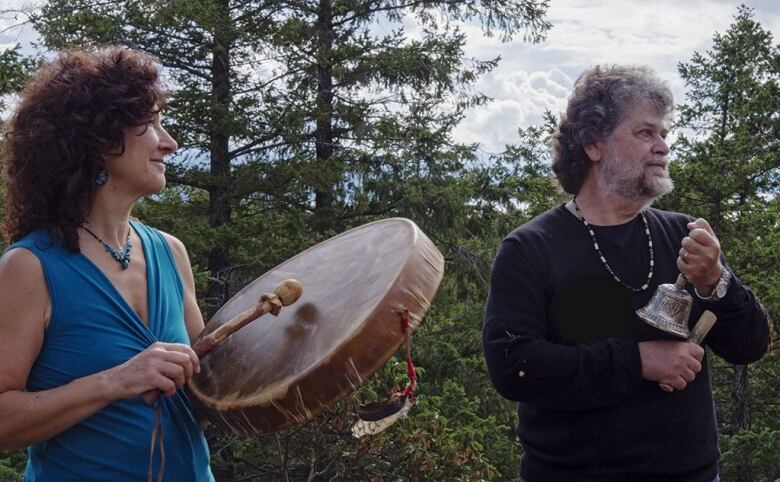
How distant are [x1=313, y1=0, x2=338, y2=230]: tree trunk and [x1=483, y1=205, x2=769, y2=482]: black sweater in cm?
914

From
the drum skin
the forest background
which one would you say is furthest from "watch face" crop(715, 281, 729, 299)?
the forest background

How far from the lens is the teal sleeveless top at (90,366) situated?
2068mm

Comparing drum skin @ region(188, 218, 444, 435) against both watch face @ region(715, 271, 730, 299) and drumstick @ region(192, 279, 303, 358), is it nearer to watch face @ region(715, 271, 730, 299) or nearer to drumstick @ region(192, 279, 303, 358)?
drumstick @ region(192, 279, 303, 358)

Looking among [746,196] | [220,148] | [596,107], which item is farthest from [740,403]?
[596,107]

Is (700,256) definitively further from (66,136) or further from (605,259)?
(66,136)

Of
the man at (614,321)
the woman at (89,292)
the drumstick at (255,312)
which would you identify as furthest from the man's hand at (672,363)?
the woman at (89,292)

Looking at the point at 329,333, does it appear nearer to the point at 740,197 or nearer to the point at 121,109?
the point at 121,109

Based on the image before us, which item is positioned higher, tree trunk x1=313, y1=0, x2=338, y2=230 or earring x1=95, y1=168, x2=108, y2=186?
earring x1=95, y1=168, x2=108, y2=186

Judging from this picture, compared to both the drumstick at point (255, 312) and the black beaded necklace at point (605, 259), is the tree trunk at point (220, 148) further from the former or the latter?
the drumstick at point (255, 312)

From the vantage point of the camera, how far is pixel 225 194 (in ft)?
39.5

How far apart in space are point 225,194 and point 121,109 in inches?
392

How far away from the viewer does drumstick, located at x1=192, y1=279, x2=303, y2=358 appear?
2264 millimetres

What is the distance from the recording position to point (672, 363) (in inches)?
93.8

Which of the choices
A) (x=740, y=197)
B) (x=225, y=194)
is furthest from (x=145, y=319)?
(x=740, y=197)
